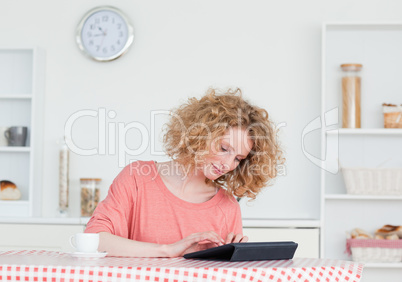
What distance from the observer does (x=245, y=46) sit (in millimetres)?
3682

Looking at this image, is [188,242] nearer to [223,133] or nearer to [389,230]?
[223,133]

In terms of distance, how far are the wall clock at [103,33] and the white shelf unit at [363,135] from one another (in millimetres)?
1253

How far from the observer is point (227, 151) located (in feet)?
6.40

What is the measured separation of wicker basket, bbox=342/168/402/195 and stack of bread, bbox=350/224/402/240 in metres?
0.21

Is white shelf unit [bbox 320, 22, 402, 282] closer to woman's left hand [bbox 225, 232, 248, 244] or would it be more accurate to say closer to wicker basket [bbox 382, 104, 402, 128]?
wicker basket [bbox 382, 104, 402, 128]

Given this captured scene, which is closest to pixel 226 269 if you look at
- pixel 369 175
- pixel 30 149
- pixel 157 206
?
pixel 157 206

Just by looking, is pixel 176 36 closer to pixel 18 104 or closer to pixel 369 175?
pixel 18 104

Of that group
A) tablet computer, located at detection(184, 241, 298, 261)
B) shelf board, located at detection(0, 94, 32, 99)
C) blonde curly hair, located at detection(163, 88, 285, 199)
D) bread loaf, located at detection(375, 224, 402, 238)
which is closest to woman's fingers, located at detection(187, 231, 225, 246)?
tablet computer, located at detection(184, 241, 298, 261)

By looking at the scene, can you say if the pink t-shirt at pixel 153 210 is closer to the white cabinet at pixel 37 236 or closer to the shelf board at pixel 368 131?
the white cabinet at pixel 37 236

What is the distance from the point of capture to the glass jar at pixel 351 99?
3.47 meters

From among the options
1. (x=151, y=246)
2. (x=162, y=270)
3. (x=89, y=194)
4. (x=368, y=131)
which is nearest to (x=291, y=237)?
(x=368, y=131)

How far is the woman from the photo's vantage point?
6.30 ft

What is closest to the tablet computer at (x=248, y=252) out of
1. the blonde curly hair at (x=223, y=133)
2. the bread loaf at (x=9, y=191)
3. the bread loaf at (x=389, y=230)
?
the blonde curly hair at (x=223, y=133)

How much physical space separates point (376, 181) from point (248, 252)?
2047 mm
